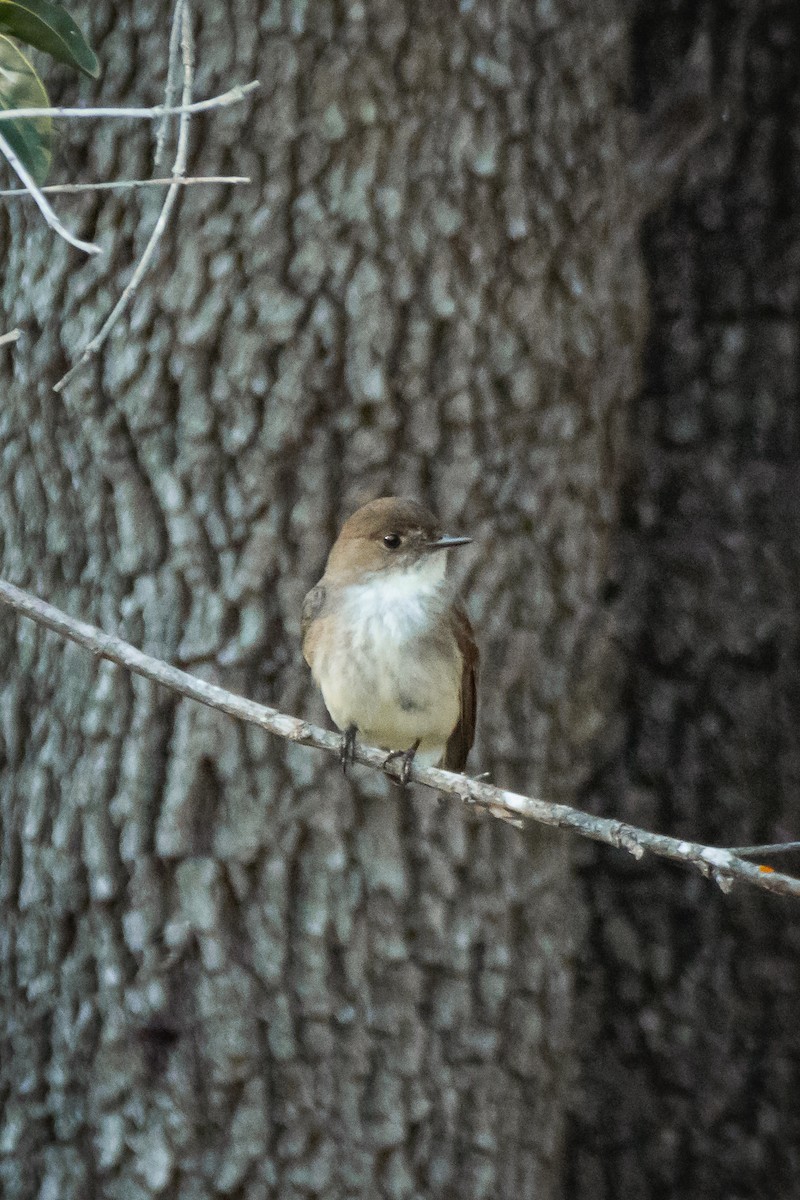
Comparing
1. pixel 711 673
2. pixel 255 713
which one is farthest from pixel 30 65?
pixel 711 673

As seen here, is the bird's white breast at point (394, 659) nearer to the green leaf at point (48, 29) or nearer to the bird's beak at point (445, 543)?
the bird's beak at point (445, 543)

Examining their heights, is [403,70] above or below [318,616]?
above

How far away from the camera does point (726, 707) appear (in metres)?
4.12

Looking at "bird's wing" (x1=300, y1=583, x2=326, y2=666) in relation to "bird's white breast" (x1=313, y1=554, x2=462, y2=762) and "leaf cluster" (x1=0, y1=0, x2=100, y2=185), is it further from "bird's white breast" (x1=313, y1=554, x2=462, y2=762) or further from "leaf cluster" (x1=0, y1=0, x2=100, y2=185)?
"leaf cluster" (x1=0, y1=0, x2=100, y2=185)

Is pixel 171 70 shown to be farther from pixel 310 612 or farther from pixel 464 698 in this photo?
pixel 464 698

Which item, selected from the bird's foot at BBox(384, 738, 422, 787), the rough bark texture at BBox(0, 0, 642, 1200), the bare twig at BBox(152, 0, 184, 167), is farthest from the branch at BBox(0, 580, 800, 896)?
the bare twig at BBox(152, 0, 184, 167)

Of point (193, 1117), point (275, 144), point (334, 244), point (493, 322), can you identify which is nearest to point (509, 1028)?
point (193, 1117)

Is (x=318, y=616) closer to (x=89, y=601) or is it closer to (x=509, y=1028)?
(x=89, y=601)

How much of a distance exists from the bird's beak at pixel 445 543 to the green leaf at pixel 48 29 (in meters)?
1.44

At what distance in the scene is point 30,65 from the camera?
329 centimetres

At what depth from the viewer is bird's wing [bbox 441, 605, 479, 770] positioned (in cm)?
397

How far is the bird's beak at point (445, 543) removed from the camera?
3725mm

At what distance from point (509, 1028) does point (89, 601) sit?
166 cm

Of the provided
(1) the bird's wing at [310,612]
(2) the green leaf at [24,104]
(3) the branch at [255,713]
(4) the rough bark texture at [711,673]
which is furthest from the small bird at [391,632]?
(2) the green leaf at [24,104]
